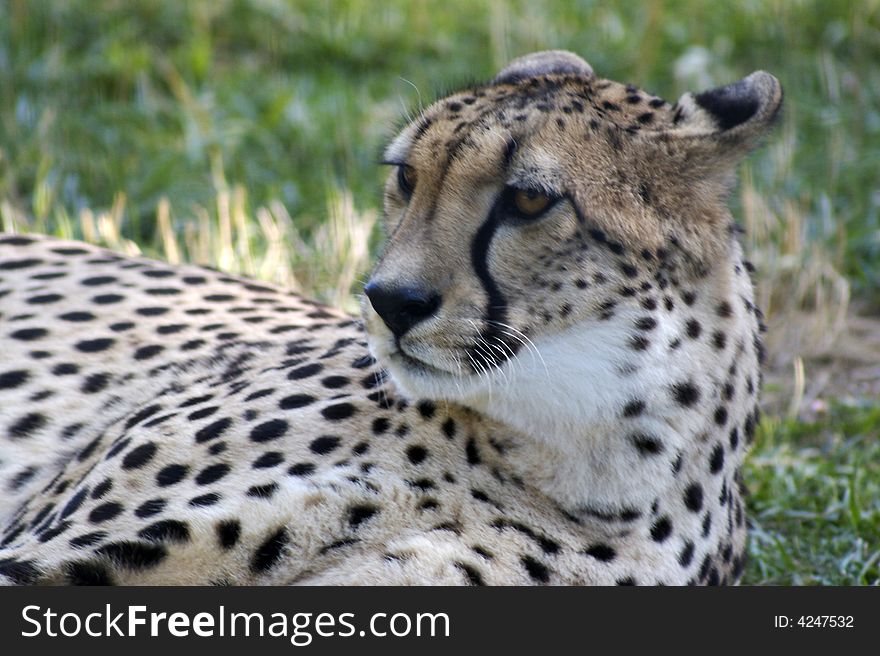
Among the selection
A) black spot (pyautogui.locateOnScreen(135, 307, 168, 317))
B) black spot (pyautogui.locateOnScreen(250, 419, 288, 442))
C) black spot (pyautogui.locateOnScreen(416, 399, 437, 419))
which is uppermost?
black spot (pyautogui.locateOnScreen(135, 307, 168, 317))

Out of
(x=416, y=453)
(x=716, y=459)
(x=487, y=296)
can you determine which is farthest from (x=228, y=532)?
(x=716, y=459)

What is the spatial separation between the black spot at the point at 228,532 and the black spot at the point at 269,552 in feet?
0.13

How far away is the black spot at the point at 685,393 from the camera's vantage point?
1.92 meters

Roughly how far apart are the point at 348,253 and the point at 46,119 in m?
1.21

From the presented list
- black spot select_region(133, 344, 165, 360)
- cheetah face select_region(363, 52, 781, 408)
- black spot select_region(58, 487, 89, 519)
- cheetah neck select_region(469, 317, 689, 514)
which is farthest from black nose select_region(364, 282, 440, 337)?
black spot select_region(133, 344, 165, 360)

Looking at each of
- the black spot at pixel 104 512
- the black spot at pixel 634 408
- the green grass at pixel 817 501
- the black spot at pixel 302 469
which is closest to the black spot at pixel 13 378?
the black spot at pixel 104 512

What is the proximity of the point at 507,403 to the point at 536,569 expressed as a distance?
0.79ft

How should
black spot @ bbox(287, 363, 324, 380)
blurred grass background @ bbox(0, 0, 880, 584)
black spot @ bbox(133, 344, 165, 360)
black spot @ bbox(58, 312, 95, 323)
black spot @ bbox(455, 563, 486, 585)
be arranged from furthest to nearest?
blurred grass background @ bbox(0, 0, 880, 584)
black spot @ bbox(58, 312, 95, 323)
black spot @ bbox(133, 344, 165, 360)
black spot @ bbox(287, 363, 324, 380)
black spot @ bbox(455, 563, 486, 585)

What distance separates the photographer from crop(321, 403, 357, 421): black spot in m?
2.10

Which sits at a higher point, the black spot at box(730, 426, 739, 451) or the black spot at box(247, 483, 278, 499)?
the black spot at box(730, 426, 739, 451)

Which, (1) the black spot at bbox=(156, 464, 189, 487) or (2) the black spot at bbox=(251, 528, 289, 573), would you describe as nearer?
(2) the black spot at bbox=(251, 528, 289, 573)

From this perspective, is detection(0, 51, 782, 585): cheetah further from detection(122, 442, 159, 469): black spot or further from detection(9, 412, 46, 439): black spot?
detection(9, 412, 46, 439): black spot

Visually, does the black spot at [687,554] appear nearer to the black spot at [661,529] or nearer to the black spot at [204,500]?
the black spot at [661,529]

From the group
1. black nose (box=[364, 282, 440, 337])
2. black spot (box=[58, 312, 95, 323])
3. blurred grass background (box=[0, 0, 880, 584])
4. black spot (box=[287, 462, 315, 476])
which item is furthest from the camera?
blurred grass background (box=[0, 0, 880, 584])
